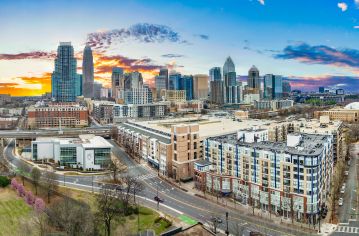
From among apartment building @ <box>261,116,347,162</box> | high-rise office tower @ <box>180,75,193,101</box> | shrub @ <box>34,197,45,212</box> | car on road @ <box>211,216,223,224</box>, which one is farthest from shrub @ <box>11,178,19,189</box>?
high-rise office tower @ <box>180,75,193,101</box>

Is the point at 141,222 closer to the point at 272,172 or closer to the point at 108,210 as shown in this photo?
the point at 108,210

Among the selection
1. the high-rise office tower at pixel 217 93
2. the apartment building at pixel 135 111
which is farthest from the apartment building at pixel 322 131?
the high-rise office tower at pixel 217 93

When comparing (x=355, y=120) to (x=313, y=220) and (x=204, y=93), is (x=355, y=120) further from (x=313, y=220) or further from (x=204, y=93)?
(x=204, y=93)

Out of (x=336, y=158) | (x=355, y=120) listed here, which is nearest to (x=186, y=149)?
(x=336, y=158)

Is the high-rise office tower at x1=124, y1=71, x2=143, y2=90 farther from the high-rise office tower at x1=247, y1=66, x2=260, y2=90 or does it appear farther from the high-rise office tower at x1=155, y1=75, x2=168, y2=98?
the high-rise office tower at x1=247, y1=66, x2=260, y2=90

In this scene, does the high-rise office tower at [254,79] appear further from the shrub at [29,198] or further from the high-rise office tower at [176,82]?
the shrub at [29,198]
